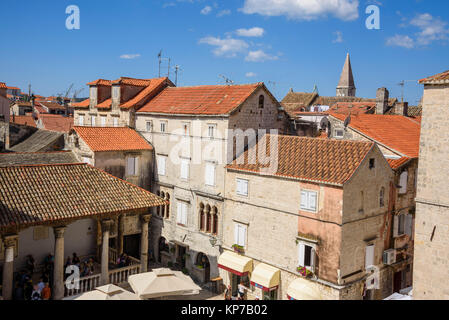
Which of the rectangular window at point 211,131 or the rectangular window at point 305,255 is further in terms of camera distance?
the rectangular window at point 211,131

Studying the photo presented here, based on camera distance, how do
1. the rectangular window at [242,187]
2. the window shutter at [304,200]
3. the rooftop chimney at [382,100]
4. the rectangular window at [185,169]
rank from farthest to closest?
the rooftop chimney at [382,100], the rectangular window at [185,169], the rectangular window at [242,187], the window shutter at [304,200]

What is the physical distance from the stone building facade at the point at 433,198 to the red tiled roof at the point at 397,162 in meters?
5.67

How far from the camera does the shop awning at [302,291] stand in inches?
872

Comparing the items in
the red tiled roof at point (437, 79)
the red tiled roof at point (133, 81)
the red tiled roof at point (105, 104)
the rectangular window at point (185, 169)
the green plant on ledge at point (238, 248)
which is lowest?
the green plant on ledge at point (238, 248)

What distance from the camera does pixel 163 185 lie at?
1293 inches

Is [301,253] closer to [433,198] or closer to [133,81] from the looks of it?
[433,198]

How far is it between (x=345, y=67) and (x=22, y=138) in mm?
80268

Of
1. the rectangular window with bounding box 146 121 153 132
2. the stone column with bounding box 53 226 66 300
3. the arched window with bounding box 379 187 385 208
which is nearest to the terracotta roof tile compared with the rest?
the stone column with bounding box 53 226 66 300

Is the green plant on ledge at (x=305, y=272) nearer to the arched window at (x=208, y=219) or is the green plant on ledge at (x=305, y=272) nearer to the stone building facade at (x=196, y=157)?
the stone building facade at (x=196, y=157)

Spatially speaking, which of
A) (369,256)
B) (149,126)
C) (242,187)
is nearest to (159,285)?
(242,187)

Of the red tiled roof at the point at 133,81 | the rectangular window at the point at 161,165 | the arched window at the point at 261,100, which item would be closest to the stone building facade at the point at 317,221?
the arched window at the point at 261,100

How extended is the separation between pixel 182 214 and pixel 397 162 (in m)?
15.8
